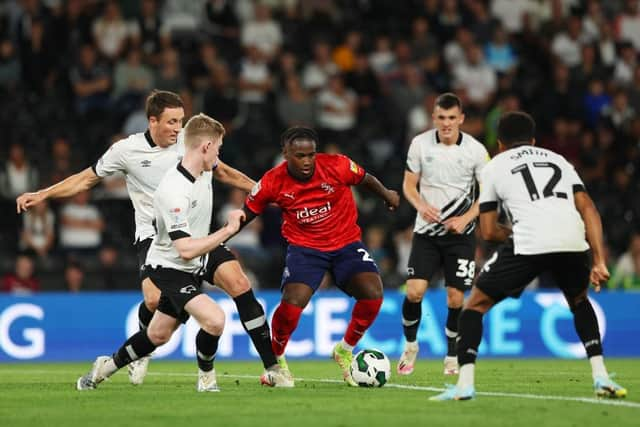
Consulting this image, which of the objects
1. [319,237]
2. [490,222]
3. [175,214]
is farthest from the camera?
[319,237]

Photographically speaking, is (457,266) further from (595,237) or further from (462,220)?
(595,237)

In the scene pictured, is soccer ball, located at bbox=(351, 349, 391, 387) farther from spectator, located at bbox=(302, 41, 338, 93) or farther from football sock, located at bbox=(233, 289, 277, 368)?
spectator, located at bbox=(302, 41, 338, 93)

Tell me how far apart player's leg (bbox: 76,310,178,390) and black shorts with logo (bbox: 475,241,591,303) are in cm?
266

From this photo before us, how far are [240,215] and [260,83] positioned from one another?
36.4ft

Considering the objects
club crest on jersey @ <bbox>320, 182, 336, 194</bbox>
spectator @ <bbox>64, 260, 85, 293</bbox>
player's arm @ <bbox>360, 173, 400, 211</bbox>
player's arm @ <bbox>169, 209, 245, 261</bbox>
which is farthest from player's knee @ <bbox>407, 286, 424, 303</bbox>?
spectator @ <bbox>64, 260, 85, 293</bbox>

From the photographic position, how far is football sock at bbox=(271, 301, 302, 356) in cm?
1093

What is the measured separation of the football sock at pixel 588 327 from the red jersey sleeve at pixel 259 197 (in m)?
3.00

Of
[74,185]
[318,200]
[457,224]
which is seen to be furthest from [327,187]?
[74,185]

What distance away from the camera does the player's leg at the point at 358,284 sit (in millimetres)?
11023

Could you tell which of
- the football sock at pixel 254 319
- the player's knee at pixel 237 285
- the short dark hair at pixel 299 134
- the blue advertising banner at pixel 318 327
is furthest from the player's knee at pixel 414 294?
the blue advertising banner at pixel 318 327

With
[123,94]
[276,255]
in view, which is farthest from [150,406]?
[123,94]

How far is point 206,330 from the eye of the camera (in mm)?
10078

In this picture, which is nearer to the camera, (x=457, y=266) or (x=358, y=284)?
(x=358, y=284)

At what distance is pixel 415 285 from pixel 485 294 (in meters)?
4.01
